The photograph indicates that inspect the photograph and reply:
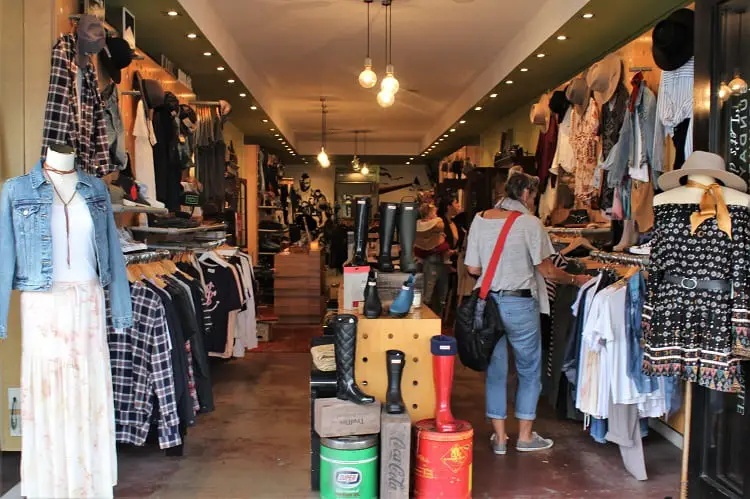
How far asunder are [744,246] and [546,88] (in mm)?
5241

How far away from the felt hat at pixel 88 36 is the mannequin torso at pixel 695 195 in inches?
126

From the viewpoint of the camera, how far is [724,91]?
119 inches

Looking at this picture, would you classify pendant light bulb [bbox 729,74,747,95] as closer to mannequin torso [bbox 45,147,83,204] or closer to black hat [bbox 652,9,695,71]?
black hat [bbox 652,9,695,71]

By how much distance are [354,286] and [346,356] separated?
2.10ft

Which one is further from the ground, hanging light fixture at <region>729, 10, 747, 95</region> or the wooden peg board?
hanging light fixture at <region>729, 10, 747, 95</region>

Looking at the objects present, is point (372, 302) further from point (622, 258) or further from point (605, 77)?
point (605, 77)

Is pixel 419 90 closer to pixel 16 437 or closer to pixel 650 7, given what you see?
pixel 650 7

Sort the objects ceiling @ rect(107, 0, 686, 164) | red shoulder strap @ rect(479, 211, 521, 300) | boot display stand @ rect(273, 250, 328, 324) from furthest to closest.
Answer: boot display stand @ rect(273, 250, 328, 324)
ceiling @ rect(107, 0, 686, 164)
red shoulder strap @ rect(479, 211, 521, 300)

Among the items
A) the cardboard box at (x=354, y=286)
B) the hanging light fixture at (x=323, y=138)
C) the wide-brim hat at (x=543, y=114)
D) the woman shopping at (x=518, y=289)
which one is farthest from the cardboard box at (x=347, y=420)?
the hanging light fixture at (x=323, y=138)

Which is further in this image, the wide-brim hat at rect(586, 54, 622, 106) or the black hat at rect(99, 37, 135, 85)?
the wide-brim hat at rect(586, 54, 622, 106)

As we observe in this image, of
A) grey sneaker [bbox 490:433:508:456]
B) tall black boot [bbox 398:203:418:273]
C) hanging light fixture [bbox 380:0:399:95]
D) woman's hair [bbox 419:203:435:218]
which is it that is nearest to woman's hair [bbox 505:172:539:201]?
tall black boot [bbox 398:203:418:273]

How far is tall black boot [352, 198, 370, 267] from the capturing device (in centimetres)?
396

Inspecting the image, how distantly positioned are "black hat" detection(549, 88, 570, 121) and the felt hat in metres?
4.03

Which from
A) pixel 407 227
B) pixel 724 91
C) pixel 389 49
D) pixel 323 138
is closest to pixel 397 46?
pixel 389 49
